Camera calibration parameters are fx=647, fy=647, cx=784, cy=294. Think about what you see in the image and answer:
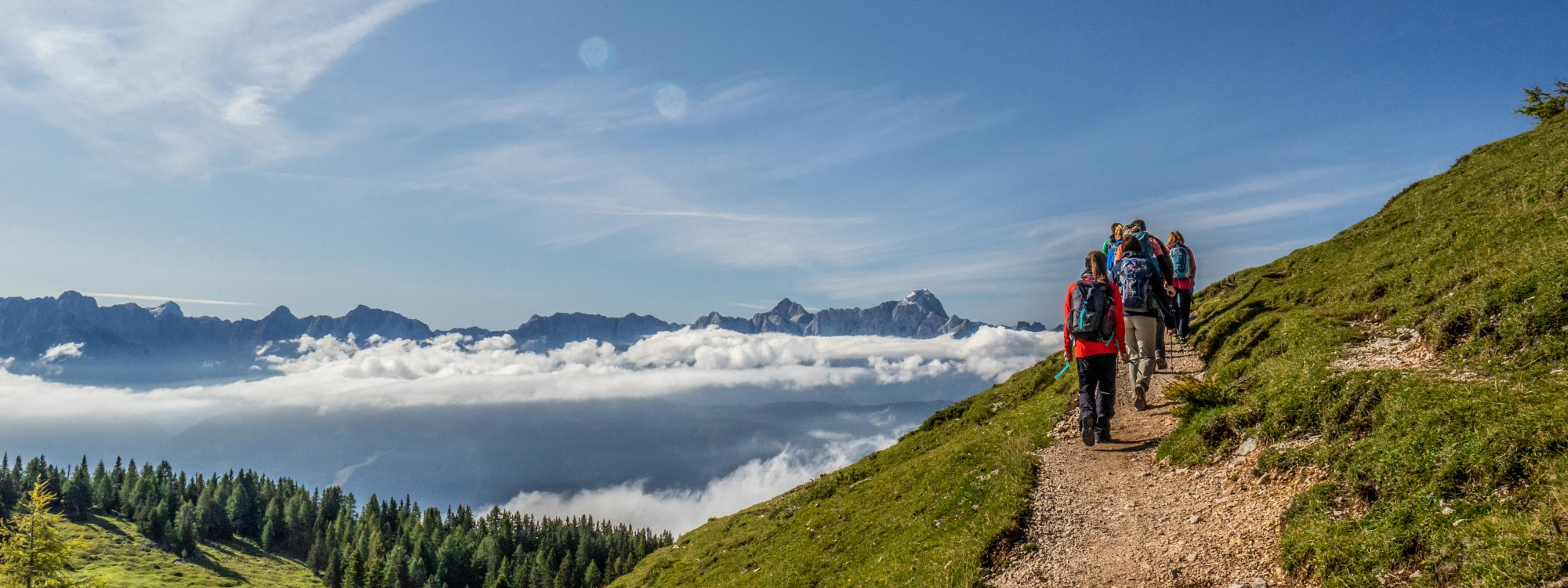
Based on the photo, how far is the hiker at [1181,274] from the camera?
23906mm

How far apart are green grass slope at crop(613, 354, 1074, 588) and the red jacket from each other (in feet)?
10.1

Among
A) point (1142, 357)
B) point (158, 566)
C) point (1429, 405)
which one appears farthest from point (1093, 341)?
point (158, 566)

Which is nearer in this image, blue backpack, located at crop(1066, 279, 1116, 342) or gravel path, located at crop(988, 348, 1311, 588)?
gravel path, located at crop(988, 348, 1311, 588)

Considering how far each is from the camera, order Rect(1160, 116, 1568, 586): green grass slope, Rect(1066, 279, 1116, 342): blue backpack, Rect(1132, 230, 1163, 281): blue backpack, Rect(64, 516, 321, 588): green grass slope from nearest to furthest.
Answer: Rect(1160, 116, 1568, 586): green grass slope → Rect(1066, 279, 1116, 342): blue backpack → Rect(1132, 230, 1163, 281): blue backpack → Rect(64, 516, 321, 588): green grass slope

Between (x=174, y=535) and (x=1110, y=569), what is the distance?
877 ft

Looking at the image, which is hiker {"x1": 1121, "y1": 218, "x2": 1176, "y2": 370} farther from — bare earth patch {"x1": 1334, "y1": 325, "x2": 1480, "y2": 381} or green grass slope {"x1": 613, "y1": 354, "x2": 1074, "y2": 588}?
bare earth patch {"x1": 1334, "y1": 325, "x2": 1480, "y2": 381}

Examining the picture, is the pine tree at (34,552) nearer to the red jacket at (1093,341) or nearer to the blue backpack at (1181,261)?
the red jacket at (1093,341)

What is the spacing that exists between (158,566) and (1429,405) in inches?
10192

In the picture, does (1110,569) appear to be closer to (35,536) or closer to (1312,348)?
(1312,348)

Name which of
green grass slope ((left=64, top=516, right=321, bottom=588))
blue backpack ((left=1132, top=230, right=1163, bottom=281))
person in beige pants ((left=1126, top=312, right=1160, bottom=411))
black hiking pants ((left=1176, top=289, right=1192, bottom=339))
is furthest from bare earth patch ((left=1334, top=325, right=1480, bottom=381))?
green grass slope ((left=64, top=516, right=321, bottom=588))

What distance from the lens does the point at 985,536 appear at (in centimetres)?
1249

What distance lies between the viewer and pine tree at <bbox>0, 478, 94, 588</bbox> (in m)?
35.6

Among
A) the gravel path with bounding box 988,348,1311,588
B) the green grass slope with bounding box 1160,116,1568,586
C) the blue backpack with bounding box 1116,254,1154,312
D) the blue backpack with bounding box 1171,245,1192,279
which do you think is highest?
the blue backpack with bounding box 1171,245,1192,279

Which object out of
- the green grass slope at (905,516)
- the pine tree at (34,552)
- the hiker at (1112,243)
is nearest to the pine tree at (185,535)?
the pine tree at (34,552)
